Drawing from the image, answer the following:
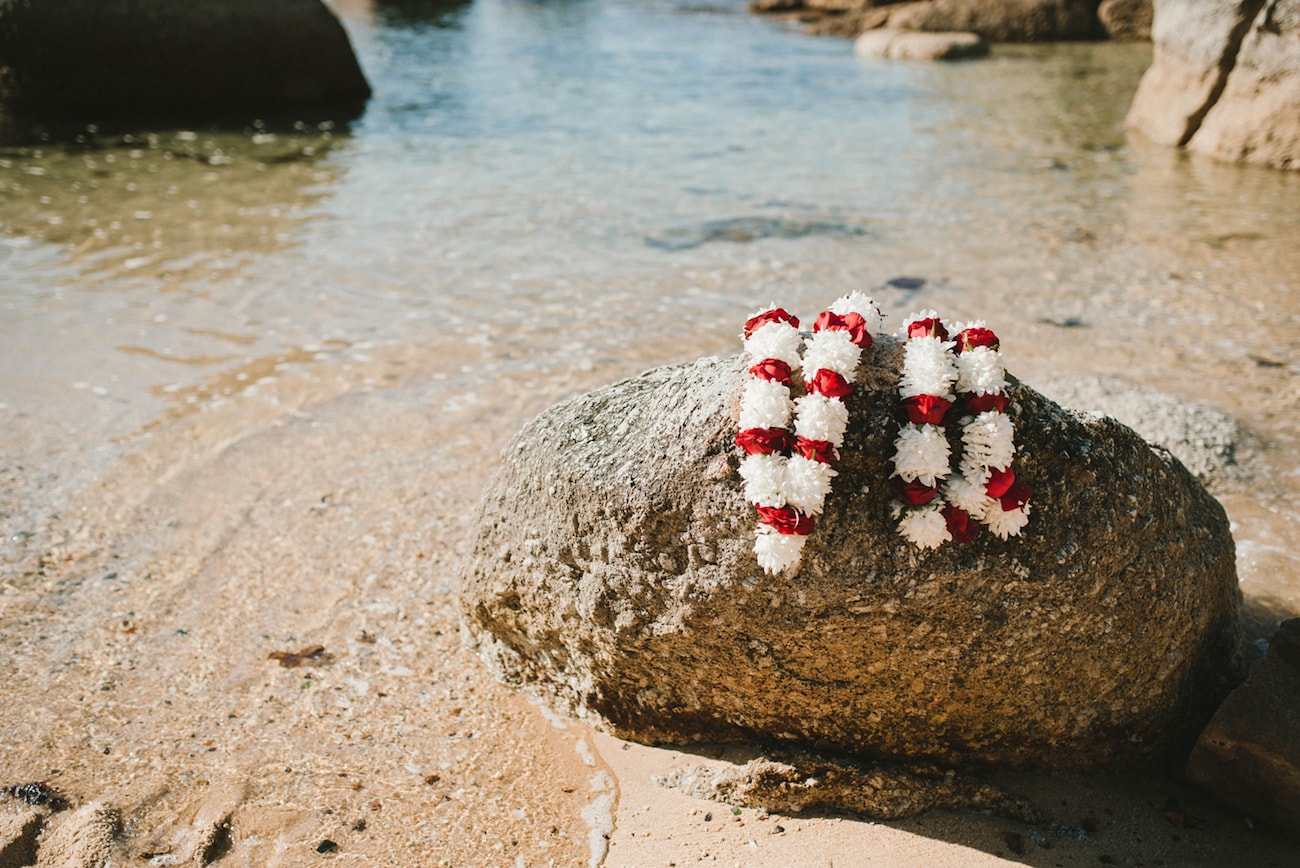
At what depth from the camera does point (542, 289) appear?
8.04 meters

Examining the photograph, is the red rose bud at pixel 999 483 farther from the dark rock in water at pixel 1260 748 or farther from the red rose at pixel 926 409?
the dark rock in water at pixel 1260 748

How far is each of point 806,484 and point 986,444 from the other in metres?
0.54

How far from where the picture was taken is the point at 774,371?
2922 mm

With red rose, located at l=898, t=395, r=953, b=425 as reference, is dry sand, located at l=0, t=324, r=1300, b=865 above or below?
below

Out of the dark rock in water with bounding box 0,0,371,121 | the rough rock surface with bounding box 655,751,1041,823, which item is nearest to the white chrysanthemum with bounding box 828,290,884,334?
the rough rock surface with bounding box 655,751,1041,823

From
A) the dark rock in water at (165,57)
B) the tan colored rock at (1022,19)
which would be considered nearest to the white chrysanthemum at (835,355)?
the dark rock in water at (165,57)

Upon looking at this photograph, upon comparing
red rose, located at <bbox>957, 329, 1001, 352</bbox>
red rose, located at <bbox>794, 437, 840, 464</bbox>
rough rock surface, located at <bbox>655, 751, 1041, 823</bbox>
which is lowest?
rough rock surface, located at <bbox>655, 751, 1041, 823</bbox>

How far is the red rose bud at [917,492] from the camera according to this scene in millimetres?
2812

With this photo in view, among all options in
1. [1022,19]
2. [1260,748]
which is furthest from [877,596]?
[1022,19]

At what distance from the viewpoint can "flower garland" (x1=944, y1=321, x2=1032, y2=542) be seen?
2.80 meters

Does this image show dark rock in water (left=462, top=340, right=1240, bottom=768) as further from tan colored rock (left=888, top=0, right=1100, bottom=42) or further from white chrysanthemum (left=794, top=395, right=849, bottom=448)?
tan colored rock (left=888, top=0, right=1100, bottom=42)

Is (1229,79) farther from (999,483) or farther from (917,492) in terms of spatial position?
(917,492)

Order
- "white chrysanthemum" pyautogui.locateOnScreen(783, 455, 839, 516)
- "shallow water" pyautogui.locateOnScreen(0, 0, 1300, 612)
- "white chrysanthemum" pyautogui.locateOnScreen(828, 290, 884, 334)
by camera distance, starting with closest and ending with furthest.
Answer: "white chrysanthemum" pyautogui.locateOnScreen(783, 455, 839, 516)
"white chrysanthemum" pyautogui.locateOnScreen(828, 290, 884, 334)
"shallow water" pyautogui.locateOnScreen(0, 0, 1300, 612)

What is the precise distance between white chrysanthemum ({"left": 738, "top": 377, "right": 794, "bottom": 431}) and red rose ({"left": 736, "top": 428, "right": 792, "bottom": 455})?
0.05 ft
